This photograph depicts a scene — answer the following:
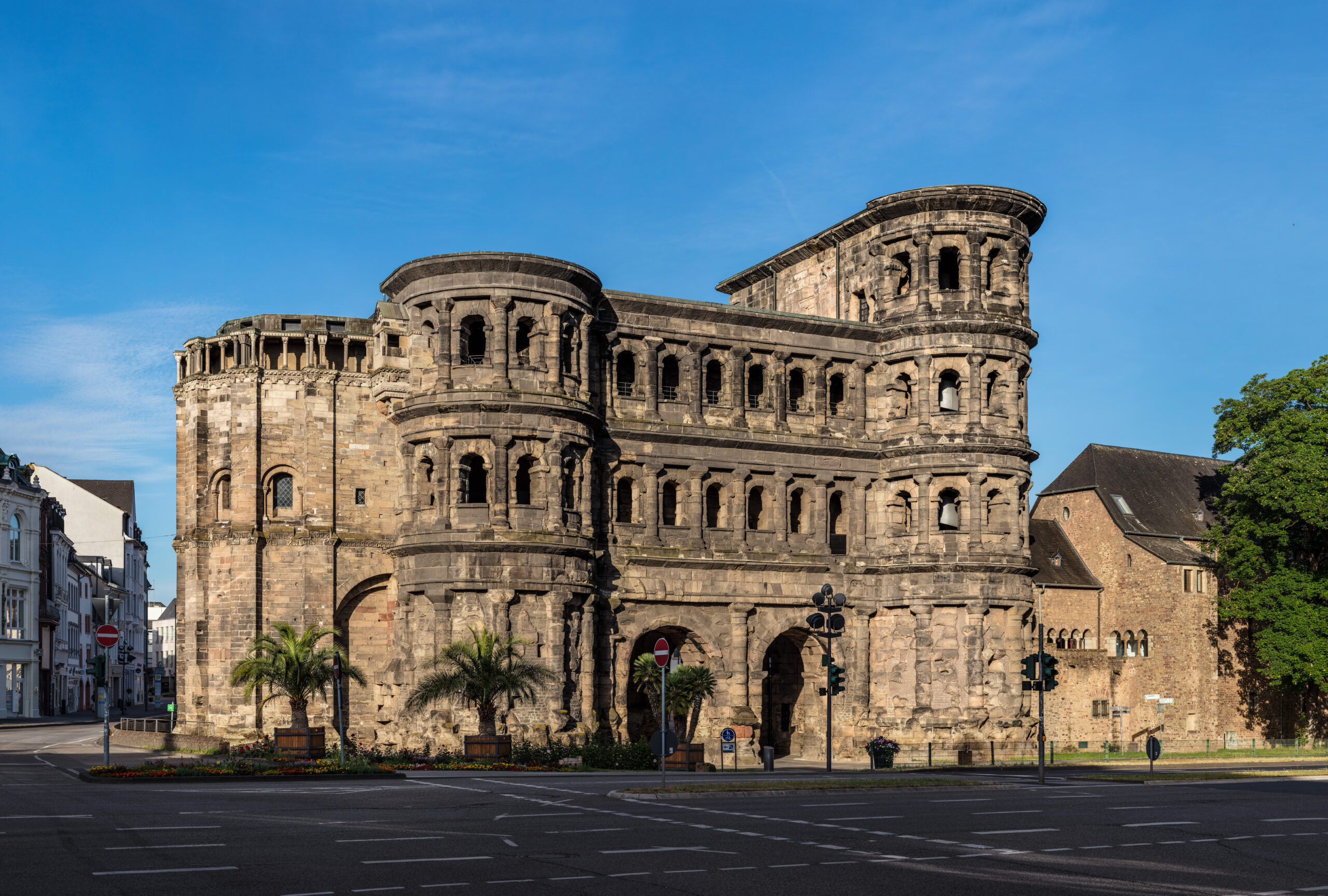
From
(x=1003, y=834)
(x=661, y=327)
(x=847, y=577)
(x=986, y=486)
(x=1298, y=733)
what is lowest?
(x=1298, y=733)

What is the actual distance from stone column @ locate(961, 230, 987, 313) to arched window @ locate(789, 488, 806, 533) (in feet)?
30.5

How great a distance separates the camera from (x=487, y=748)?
39.0m

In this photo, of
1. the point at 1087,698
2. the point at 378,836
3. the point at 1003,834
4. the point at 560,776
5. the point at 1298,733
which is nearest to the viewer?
the point at 378,836

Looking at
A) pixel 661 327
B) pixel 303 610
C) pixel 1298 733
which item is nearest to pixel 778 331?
pixel 661 327

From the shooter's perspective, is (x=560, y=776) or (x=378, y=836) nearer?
(x=378, y=836)

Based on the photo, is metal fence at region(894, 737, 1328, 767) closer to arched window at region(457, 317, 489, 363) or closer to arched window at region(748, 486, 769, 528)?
arched window at region(748, 486, 769, 528)

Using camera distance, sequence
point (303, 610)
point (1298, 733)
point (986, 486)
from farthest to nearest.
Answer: point (1298, 733), point (986, 486), point (303, 610)

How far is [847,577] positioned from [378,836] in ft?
110

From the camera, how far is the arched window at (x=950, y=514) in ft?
167

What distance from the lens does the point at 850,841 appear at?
20.0 m

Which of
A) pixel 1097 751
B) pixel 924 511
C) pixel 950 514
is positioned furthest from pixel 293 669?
pixel 1097 751

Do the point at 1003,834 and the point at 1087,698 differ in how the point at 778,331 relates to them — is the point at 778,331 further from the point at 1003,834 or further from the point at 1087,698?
the point at 1003,834

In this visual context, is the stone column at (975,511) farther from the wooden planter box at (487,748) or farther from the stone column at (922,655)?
the wooden planter box at (487,748)

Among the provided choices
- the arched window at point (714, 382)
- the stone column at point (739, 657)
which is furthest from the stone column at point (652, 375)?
the stone column at point (739, 657)
